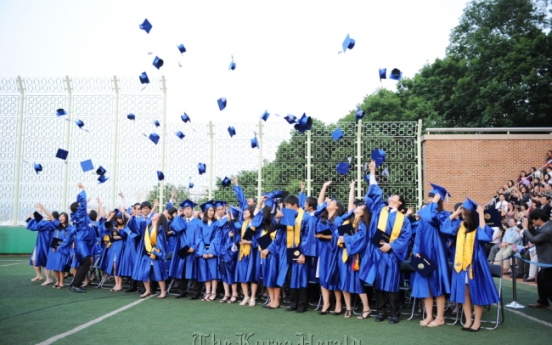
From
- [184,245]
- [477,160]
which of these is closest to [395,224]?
[184,245]

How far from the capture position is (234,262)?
8.99 meters

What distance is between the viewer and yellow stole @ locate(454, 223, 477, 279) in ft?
21.7

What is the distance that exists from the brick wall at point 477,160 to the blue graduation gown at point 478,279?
925 centimetres

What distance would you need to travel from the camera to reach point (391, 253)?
7.27 metres

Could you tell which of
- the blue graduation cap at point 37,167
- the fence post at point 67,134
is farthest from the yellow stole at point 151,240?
the blue graduation cap at point 37,167

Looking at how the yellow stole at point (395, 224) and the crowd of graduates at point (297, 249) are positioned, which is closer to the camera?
the crowd of graduates at point (297, 249)

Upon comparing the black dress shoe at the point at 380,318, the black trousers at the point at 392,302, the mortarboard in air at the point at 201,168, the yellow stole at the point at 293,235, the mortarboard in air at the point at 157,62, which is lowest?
the black dress shoe at the point at 380,318

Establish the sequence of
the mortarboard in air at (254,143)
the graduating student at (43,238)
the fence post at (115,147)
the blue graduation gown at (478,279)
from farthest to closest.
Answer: the fence post at (115,147)
the mortarboard in air at (254,143)
the graduating student at (43,238)
the blue graduation gown at (478,279)

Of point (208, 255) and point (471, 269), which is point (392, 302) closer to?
point (471, 269)

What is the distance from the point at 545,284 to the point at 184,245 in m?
6.13

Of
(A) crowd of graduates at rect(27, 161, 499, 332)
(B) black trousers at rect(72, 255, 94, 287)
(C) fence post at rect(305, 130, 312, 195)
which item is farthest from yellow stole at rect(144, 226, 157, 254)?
(C) fence post at rect(305, 130, 312, 195)

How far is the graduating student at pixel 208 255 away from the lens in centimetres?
915

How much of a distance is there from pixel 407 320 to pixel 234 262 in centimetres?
312

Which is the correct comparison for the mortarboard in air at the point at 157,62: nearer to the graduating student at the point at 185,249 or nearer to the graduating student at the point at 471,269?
the graduating student at the point at 185,249
